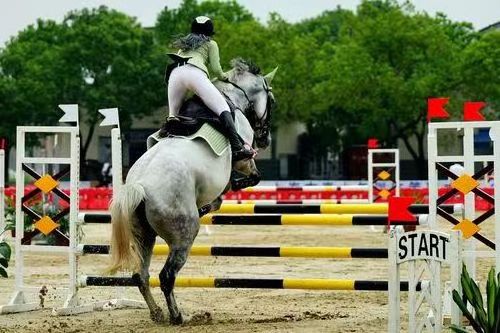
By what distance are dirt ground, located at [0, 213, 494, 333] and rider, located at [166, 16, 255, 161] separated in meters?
1.28

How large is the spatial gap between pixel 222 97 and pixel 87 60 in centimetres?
4016

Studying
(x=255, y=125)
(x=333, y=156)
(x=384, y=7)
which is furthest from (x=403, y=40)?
(x=255, y=125)

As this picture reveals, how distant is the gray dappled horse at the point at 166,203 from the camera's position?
681cm

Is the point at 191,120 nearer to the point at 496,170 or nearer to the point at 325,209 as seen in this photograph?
the point at 325,209

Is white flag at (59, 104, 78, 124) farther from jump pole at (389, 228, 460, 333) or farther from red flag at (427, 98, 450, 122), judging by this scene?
jump pole at (389, 228, 460, 333)

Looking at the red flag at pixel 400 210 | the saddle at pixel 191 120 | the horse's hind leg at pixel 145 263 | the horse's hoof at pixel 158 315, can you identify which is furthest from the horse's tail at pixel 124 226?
the red flag at pixel 400 210

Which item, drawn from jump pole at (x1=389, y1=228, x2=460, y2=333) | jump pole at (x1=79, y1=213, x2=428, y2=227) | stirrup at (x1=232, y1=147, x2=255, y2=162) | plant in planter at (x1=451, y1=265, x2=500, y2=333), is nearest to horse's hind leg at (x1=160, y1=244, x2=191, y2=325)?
jump pole at (x1=79, y1=213, x2=428, y2=227)

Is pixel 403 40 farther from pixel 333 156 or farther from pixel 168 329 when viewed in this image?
pixel 168 329

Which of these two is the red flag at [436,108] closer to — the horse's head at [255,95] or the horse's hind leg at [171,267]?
the horse's head at [255,95]

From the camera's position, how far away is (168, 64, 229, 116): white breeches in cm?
728

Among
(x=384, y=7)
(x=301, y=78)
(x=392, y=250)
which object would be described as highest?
(x=384, y=7)

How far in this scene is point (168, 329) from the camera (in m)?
6.88

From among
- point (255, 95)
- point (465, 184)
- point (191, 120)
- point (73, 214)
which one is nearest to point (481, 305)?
point (465, 184)

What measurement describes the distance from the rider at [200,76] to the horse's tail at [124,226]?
80 centimetres
